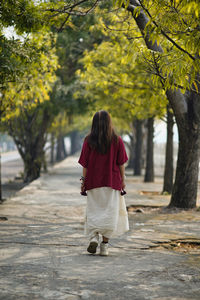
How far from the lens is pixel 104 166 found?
6477 millimetres

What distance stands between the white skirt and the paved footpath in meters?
0.34

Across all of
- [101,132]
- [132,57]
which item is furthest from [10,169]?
[101,132]

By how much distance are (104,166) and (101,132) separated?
457 mm

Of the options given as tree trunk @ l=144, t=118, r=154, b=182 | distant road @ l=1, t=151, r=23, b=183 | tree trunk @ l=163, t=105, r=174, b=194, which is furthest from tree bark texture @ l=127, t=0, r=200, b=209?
distant road @ l=1, t=151, r=23, b=183

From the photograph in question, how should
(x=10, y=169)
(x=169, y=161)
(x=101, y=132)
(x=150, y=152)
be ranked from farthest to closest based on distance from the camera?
(x=10, y=169), (x=150, y=152), (x=169, y=161), (x=101, y=132)

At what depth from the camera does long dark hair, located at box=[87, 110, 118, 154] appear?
6383 mm

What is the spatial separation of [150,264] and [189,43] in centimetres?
265

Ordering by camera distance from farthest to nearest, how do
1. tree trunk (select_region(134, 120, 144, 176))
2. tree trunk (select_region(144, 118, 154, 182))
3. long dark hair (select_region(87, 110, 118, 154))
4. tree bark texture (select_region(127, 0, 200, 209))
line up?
tree trunk (select_region(134, 120, 144, 176))
tree trunk (select_region(144, 118, 154, 182))
tree bark texture (select_region(127, 0, 200, 209))
long dark hair (select_region(87, 110, 118, 154))

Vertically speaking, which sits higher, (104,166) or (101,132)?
(101,132)

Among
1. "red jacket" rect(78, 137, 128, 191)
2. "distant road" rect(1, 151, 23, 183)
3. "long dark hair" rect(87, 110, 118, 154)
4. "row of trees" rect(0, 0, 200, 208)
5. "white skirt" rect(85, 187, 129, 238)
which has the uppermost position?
"row of trees" rect(0, 0, 200, 208)

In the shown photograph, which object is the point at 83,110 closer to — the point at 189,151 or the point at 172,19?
the point at 189,151

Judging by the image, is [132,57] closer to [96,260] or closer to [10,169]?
[96,260]

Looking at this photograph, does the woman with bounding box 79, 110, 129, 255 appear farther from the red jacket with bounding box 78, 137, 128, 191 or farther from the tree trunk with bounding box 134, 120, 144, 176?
the tree trunk with bounding box 134, 120, 144, 176

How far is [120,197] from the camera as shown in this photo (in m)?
6.63
